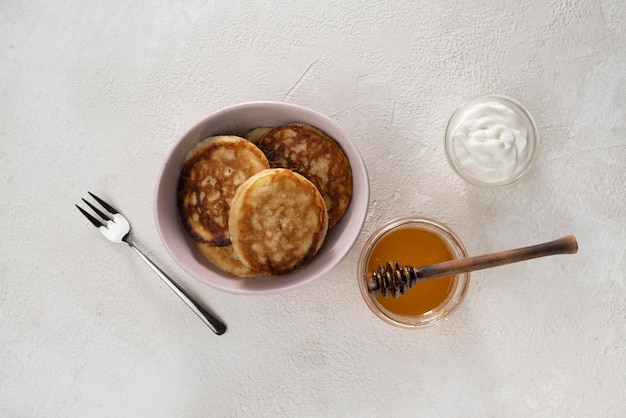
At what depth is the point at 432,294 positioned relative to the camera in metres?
1.36

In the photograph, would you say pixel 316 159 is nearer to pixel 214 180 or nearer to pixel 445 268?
pixel 214 180

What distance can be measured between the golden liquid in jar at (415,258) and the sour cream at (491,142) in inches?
7.2

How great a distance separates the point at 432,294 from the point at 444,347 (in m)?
0.16

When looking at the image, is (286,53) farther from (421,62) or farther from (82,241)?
(82,241)

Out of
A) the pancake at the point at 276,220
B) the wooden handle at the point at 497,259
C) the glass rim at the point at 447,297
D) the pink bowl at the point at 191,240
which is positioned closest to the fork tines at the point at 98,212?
the pink bowl at the point at 191,240

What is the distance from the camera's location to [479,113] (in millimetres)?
1351

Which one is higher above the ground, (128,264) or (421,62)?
(421,62)

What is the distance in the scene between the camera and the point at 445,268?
1.21m

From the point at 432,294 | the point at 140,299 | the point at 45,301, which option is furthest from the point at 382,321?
the point at 45,301

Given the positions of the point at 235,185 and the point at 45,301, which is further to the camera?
the point at 45,301

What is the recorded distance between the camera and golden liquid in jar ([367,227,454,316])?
1.35m

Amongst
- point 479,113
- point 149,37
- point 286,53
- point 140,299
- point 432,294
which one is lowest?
point 140,299

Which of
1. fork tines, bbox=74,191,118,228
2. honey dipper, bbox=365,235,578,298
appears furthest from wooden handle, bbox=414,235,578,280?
fork tines, bbox=74,191,118,228

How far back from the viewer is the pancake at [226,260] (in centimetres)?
128
